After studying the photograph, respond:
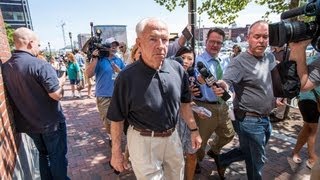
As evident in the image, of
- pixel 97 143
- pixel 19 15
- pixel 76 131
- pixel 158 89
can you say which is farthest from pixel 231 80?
pixel 19 15

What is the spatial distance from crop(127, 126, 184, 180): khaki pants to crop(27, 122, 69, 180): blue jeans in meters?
1.24

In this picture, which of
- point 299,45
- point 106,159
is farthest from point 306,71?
point 106,159

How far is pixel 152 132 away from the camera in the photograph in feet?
6.95

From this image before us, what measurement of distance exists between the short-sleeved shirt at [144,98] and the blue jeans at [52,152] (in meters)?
1.23

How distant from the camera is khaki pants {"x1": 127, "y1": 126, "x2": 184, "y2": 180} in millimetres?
2121

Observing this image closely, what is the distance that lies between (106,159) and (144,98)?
2.58 metres

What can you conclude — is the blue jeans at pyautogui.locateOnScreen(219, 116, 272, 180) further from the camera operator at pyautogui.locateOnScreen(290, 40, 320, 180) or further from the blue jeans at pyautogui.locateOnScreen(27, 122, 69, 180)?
the blue jeans at pyautogui.locateOnScreen(27, 122, 69, 180)

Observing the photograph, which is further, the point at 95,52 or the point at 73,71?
the point at 73,71

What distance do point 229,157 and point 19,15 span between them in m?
73.8

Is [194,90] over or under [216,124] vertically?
over

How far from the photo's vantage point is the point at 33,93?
2.64 m

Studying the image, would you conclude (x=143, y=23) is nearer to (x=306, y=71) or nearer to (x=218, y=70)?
(x=306, y=71)

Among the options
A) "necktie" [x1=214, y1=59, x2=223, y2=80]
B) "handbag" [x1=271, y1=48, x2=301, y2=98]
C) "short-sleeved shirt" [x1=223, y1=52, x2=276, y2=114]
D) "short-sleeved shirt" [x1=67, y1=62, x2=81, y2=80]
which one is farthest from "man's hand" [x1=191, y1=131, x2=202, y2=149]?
"short-sleeved shirt" [x1=67, y1=62, x2=81, y2=80]

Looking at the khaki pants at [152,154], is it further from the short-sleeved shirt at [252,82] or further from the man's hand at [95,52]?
the man's hand at [95,52]
